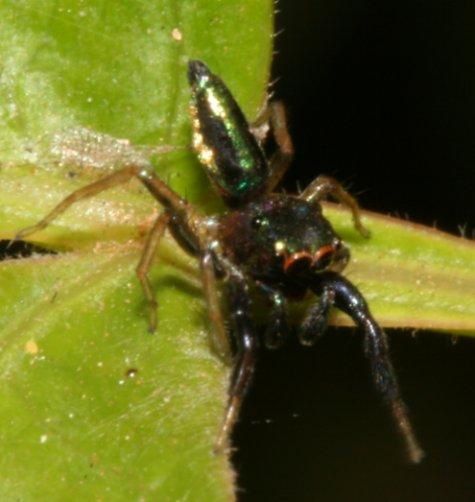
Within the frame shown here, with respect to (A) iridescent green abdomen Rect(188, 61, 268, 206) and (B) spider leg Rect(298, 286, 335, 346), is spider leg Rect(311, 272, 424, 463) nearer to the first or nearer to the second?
(B) spider leg Rect(298, 286, 335, 346)

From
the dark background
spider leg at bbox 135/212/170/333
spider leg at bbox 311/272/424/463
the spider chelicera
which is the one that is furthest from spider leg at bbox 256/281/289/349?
the dark background

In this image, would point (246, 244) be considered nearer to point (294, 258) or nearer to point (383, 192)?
point (294, 258)

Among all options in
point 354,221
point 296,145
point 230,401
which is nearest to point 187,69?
point 354,221

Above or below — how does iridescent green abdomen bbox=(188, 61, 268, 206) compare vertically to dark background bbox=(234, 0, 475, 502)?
above

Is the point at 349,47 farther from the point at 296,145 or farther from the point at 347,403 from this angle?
the point at 347,403

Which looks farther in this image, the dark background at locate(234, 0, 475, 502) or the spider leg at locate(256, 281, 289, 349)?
the dark background at locate(234, 0, 475, 502)

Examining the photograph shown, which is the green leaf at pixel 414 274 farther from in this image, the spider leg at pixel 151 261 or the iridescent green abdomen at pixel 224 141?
the spider leg at pixel 151 261
